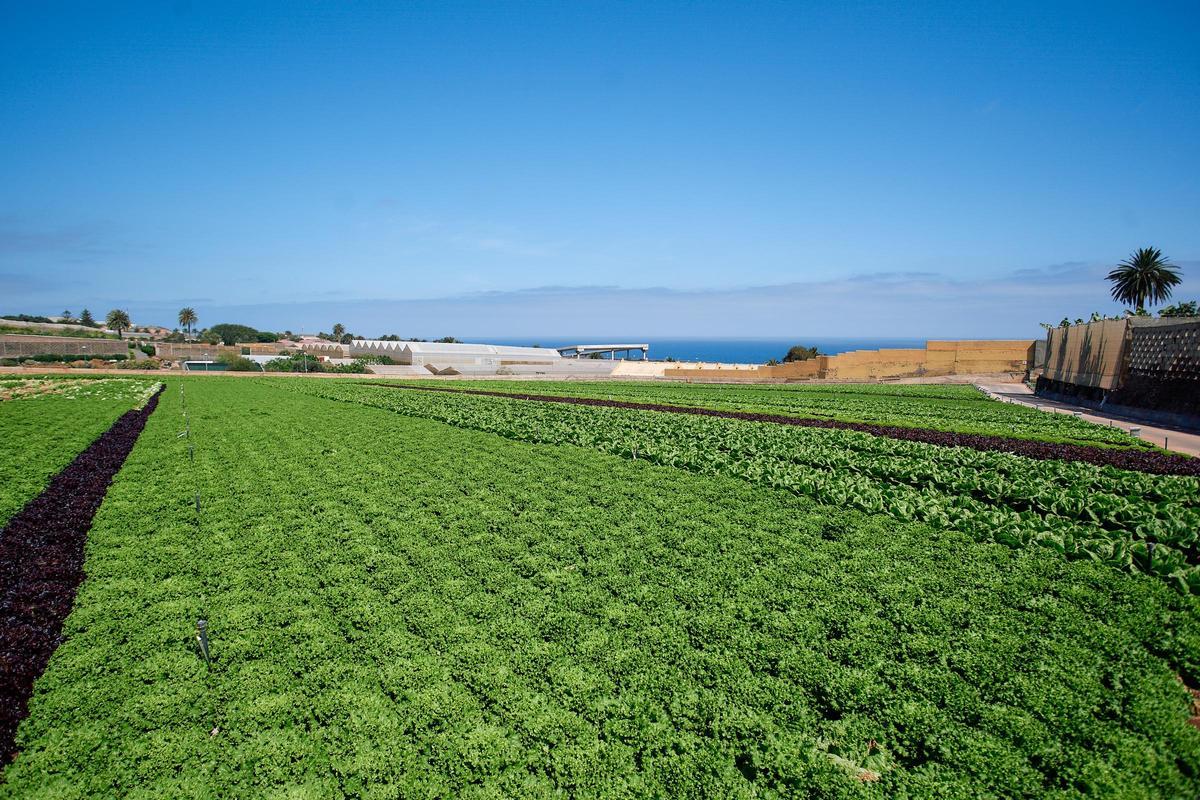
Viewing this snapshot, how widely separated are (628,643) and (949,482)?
9.59 meters

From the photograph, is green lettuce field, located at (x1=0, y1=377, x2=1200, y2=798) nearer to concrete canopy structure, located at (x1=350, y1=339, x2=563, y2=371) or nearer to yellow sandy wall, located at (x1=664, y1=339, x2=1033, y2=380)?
yellow sandy wall, located at (x1=664, y1=339, x2=1033, y2=380)

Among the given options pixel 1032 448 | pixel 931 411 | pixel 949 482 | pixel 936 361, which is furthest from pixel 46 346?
→ pixel 936 361

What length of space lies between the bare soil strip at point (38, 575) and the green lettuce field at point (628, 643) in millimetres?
177

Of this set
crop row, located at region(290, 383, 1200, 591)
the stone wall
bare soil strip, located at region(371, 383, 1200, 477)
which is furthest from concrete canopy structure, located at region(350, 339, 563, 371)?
bare soil strip, located at region(371, 383, 1200, 477)

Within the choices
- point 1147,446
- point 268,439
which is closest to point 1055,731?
point 1147,446

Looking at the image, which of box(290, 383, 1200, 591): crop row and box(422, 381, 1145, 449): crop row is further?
box(422, 381, 1145, 449): crop row

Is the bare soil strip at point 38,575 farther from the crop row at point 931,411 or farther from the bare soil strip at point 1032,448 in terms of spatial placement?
the crop row at point 931,411

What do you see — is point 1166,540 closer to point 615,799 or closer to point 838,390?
→ point 615,799

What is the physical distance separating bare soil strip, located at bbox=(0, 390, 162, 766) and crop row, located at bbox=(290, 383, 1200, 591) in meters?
10.8

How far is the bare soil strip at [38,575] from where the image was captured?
505cm

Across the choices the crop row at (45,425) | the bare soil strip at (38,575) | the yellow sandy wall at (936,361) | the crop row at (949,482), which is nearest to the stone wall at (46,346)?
the crop row at (45,425)

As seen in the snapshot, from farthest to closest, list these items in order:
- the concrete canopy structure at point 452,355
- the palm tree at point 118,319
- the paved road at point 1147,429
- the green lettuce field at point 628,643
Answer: the palm tree at point 118,319, the concrete canopy structure at point 452,355, the paved road at point 1147,429, the green lettuce field at point 628,643

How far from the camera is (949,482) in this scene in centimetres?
1193

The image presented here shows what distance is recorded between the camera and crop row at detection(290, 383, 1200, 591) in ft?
27.3
